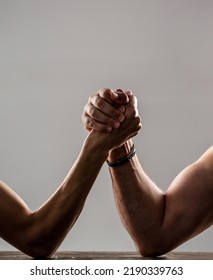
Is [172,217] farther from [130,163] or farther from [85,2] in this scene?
[85,2]

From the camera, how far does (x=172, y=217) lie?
1.38 meters

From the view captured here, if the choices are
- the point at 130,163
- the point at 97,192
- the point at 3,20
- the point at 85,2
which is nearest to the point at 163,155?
the point at 97,192

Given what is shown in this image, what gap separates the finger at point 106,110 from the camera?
4.32 feet

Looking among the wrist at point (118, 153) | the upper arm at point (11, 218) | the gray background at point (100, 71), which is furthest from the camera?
the gray background at point (100, 71)

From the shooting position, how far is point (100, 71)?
3.44 m

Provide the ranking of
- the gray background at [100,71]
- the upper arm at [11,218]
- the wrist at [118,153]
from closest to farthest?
the upper arm at [11,218] < the wrist at [118,153] < the gray background at [100,71]

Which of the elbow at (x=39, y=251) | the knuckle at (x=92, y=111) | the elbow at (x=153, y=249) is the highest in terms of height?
the knuckle at (x=92, y=111)

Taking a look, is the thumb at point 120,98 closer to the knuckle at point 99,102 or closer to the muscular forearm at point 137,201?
the knuckle at point 99,102

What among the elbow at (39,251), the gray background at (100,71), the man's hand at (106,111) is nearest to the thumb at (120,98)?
the man's hand at (106,111)

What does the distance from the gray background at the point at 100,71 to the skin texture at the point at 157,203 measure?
198 centimetres

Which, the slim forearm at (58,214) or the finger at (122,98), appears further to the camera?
the finger at (122,98)

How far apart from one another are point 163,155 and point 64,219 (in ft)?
7.40

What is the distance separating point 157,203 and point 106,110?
258 mm

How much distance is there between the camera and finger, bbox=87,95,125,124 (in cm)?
132
